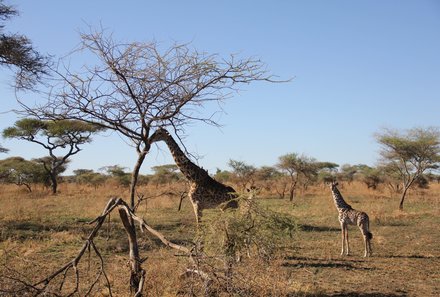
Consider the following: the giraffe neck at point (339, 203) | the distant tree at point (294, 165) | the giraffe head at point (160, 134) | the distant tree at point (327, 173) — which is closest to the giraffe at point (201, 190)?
the giraffe head at point (160, 134)

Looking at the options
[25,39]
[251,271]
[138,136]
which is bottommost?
[251,271]

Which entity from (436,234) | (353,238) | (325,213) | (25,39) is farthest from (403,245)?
(25,39)

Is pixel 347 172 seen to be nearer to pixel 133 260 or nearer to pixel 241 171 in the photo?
pixel 241 171

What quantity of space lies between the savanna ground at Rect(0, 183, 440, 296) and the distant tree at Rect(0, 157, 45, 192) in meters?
12.6

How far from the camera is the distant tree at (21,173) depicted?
26.7m

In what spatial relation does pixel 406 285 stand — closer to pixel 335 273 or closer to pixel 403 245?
pixel 335 273

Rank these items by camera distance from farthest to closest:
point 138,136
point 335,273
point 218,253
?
1. point 335,273
2. point 138,136
3. point 218,253

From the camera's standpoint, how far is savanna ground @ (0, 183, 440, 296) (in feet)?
16.8

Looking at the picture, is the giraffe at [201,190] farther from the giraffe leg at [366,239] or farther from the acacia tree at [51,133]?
the acacia tree at [51,133]

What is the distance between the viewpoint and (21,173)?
26.8 meters

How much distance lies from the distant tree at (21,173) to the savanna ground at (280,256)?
12.6 m

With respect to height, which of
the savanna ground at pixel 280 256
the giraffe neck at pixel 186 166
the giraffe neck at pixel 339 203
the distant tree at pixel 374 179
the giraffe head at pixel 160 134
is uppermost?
the distant tree at pixel 374 179

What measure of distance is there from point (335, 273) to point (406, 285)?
42.7 inches

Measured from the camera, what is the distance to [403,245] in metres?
10.3
